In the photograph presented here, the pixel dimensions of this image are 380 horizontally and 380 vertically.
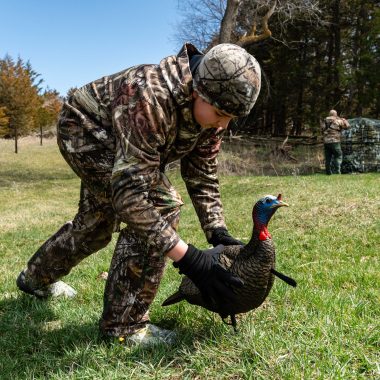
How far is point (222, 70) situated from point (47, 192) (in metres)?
14.8

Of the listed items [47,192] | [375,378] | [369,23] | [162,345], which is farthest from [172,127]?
[369,23]

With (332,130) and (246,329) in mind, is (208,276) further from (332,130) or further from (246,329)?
(332,130)

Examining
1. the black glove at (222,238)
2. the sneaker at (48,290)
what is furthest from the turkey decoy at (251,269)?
the sneaker at (48,290)

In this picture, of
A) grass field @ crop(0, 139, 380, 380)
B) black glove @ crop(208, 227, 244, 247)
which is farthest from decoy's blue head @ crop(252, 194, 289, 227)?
grass field @ crop(0, 139, 380, 380)

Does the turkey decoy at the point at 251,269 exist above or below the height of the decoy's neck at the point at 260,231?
below

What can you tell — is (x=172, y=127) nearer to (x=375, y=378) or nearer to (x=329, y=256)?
(x=375, y=378)

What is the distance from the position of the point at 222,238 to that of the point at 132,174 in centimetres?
95

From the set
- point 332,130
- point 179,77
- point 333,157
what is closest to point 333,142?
point 332,130

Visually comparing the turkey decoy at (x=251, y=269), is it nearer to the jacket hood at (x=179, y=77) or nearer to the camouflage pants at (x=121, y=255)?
the camouflage pants at (x=121, y=255)

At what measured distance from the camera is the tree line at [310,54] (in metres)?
21.3

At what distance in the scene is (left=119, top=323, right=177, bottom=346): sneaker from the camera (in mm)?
2717

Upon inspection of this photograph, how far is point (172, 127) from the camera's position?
2.52 m

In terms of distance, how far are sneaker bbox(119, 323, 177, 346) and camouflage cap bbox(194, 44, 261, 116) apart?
142 cm

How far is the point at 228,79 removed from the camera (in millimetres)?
2246
